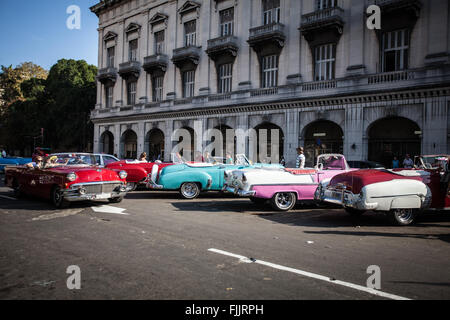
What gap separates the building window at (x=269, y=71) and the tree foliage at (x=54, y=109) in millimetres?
26210

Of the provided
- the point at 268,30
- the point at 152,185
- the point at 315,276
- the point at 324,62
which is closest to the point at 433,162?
the point at 315,276

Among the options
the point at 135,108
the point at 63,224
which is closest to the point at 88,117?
the point at 135,108

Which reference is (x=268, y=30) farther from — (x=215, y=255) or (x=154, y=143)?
(x=215, y=255)

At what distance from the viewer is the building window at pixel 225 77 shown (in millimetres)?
26469

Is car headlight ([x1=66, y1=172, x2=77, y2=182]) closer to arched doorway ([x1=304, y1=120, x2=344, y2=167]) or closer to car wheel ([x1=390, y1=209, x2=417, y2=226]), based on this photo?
car wheel ([x1=390, y1=209, x2=417, y2=226])

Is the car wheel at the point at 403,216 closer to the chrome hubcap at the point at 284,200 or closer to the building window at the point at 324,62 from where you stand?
the chrome hubcap at the point at 284,200

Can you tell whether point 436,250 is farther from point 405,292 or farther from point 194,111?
point 194,111

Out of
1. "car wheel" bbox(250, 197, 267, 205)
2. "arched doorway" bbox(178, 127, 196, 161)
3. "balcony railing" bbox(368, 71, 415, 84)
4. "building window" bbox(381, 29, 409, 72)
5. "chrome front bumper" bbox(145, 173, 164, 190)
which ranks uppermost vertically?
"building window" bbox(381, 29, 409, 72)

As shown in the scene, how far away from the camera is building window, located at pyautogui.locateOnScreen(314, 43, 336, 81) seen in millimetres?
21047

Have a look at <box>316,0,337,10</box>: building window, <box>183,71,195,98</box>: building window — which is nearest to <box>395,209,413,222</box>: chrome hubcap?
<box>316,0,337,10</box>: building window

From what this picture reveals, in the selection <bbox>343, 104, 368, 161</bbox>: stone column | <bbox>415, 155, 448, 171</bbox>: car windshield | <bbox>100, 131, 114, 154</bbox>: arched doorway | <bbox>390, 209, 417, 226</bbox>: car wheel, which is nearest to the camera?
<bbox>390, 209, 417, 226</bbox>: car wheel

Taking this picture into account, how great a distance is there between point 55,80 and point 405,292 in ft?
167

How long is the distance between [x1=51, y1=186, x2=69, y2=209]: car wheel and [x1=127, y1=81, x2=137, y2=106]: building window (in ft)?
87.1

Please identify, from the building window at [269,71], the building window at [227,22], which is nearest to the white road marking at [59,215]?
the building window at [269,71]
